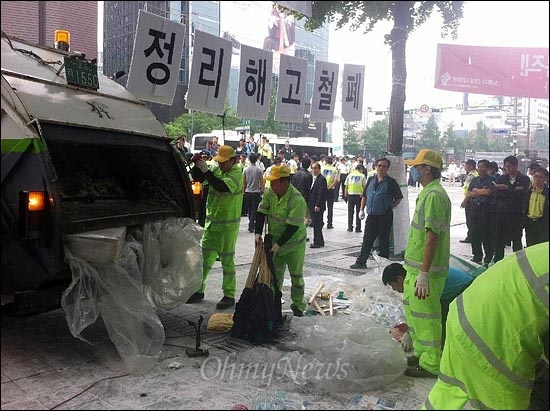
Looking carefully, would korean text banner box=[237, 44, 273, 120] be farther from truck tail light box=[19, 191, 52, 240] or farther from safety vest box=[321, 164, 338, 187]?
safety vest box=[321, 164, 338, 187]

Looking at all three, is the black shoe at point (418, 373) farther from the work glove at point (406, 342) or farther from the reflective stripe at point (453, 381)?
the reflective stripe at point (453, 381)

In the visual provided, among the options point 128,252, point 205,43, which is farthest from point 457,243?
point 128,252

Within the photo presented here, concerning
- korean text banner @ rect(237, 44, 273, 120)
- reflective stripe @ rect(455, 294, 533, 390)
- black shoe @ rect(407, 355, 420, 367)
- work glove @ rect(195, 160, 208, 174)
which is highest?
korean text banner @ rect(237, 44, 273, 120)

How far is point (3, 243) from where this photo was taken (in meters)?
3.03

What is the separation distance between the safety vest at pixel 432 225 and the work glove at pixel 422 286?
0.08 metres

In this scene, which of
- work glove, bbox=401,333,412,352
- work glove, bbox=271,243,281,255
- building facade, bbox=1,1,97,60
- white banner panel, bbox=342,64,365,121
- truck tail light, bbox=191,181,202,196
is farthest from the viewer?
white banner panel, bbox=342,64,365,121

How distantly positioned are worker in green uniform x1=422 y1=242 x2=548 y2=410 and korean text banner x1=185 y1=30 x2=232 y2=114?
4.58 meters

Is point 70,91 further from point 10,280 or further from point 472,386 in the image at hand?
point 472,386

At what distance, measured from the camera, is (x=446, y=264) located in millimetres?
3688

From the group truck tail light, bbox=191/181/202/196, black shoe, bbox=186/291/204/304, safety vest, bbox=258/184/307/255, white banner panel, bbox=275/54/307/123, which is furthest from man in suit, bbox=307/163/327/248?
truck tail light, bbox=191/181/202/196

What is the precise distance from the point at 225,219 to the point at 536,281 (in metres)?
3.40

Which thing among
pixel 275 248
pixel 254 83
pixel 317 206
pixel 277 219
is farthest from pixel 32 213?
pixel 317 206

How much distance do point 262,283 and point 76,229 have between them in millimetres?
1541

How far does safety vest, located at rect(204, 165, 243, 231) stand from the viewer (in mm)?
5008
